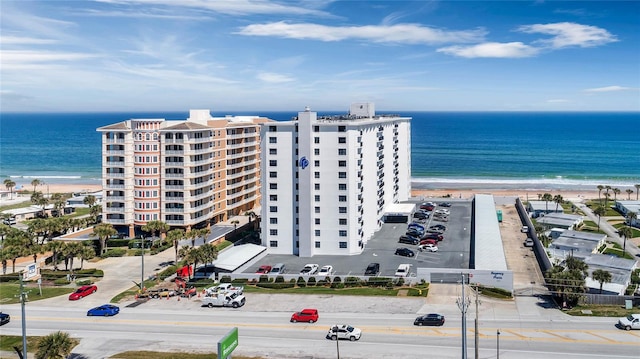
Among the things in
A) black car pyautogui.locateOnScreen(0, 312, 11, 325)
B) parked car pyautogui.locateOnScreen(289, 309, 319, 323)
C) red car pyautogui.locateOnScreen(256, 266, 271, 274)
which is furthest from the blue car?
red car pyautogui.locateOnScreen(256, 266, 271, 274)

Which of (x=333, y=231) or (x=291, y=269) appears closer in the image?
(x=291, y=269)

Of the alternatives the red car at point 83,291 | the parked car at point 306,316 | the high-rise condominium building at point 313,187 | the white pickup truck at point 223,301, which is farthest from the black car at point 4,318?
the high-rise condominium building at point 313,187

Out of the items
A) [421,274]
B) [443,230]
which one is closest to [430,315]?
[421,274]

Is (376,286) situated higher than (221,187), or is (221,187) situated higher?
(221,187)

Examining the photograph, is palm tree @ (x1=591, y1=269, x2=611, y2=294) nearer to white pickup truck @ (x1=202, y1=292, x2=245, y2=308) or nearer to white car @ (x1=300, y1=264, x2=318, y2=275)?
white car @ (x1=300, y1=264, x2=318, y2=275)

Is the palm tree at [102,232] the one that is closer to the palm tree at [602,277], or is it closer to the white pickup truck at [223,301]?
the white pickup truck at [223,301]

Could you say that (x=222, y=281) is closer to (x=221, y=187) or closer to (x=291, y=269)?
(x=291, y=269)
